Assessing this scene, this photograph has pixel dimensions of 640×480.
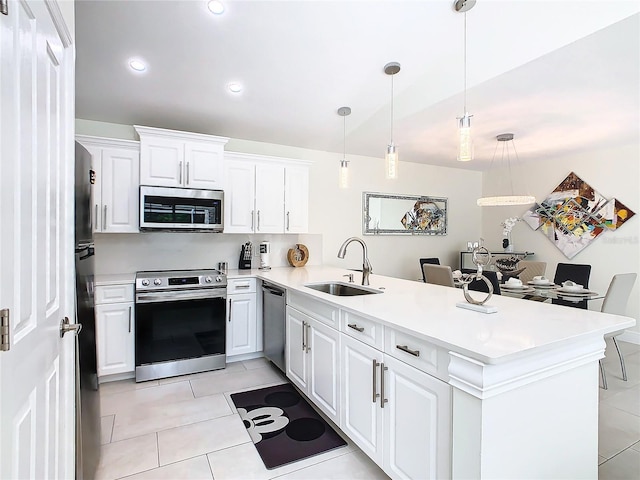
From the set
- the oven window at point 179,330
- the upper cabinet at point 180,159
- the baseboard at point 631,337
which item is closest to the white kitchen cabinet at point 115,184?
the upper cabinet at point 180,159

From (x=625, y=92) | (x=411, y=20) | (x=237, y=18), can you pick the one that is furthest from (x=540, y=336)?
(x=625, y=92)

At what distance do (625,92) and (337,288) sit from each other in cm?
307

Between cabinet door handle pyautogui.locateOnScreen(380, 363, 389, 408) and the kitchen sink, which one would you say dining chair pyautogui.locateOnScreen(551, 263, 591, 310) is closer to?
the kitchen sink

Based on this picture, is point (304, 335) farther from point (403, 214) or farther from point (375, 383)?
point (403, 214)

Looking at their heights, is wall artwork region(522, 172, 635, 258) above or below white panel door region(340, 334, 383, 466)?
above

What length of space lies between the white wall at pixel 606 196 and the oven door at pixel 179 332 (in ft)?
15.5

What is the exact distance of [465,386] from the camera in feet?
4.25

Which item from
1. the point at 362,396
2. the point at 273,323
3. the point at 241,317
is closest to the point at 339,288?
the point at 273,323

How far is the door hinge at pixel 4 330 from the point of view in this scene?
778 millimetres

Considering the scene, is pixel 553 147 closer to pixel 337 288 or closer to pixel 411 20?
pixel 411 20

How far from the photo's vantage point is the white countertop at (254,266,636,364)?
1317 millimetres

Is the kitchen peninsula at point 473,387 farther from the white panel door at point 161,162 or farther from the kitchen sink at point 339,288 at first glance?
the white panel door at point 161,162

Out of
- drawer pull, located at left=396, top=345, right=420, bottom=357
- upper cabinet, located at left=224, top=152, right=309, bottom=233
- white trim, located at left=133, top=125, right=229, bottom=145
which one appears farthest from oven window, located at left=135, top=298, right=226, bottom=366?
drawer pull, located at left=396, top=345, right=420, bottom=357

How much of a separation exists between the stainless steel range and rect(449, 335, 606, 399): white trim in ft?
8.11
